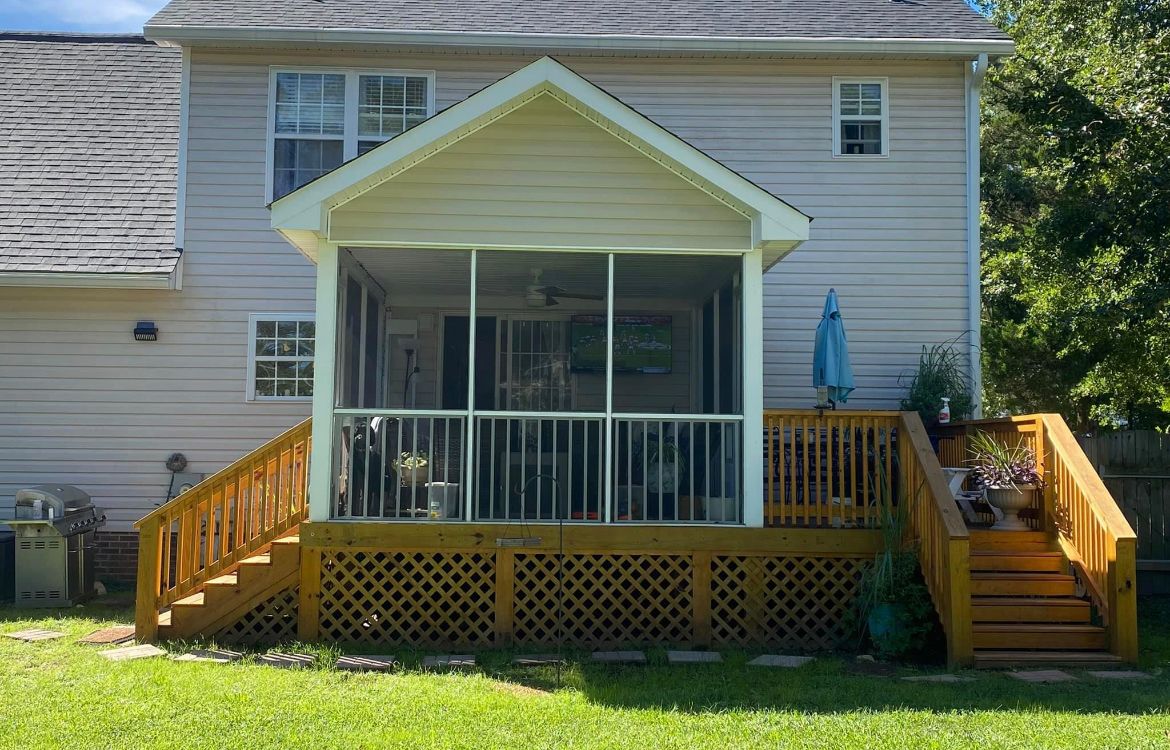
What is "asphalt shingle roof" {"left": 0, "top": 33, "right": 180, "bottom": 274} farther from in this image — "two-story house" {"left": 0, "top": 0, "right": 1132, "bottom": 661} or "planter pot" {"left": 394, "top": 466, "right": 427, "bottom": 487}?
"planter pot" {"left": 394, "top": 466, "right": 427, "bottom": 487}

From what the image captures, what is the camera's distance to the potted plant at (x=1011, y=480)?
8688 mm

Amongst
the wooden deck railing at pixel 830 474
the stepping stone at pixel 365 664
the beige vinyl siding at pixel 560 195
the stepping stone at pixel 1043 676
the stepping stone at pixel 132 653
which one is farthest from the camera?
the wooden deck railing at pixel 830 474

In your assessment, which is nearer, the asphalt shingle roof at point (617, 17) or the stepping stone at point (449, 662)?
the stepping stone at point (449, 662)

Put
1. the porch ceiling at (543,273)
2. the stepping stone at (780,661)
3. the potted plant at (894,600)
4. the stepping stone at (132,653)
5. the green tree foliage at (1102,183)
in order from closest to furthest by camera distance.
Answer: the stepping stone at (132,653) < the stepping stone at (780,661) < the potted plant at (894,600) < the porch ceiling at (543,273) < the green tree foliage at (1102,183)

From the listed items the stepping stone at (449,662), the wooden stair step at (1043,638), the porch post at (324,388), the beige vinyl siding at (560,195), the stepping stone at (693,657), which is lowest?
the stepping stone at (449,662)

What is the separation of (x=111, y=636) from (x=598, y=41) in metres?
7.49

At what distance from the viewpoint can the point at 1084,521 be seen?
7992mm

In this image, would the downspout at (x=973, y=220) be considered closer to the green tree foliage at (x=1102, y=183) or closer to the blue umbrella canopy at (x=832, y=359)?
the green tree foliage at (x=1102, y=183)

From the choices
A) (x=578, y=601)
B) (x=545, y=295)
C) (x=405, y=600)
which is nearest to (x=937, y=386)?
(x=545, y=295)

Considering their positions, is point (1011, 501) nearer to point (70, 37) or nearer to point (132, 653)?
point (132, 653)

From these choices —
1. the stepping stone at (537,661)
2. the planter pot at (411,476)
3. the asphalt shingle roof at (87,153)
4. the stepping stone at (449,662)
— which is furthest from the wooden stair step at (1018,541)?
the asphalt shingle roof at (87,153)

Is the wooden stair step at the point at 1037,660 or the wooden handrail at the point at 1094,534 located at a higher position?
the wooden handrail at the point at 1094,534

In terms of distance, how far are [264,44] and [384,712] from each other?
7.87 meters

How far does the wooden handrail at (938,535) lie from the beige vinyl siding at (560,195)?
2.21 meters
